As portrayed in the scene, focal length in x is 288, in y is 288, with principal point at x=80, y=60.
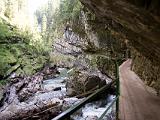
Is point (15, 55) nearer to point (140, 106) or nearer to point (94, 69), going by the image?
point (94, 69)

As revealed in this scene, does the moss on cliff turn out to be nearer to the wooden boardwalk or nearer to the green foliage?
the green foliage

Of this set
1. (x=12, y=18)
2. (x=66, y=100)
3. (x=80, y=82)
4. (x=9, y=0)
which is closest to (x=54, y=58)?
(x=12, y=18)

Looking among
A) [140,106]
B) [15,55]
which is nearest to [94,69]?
[15,55]

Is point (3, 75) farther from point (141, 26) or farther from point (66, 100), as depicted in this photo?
point (141, 26)

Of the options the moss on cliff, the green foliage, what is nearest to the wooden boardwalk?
the moss on cliff

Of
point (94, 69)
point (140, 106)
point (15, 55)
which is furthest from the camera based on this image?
point (15, 55)

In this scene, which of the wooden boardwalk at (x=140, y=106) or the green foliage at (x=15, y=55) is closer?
the wooden boardwalk at (x=140, y=106)

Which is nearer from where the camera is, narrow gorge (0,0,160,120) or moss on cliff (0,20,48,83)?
narrow gorge (0,0,160,120)

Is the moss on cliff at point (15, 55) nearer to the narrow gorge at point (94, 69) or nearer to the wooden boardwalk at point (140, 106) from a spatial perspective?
the narrow gorge at point (94, 69)

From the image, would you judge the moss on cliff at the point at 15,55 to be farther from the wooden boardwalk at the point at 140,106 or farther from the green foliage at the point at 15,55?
the wooden boardwalk at the point at 140,106

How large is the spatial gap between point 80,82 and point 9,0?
2862 cm

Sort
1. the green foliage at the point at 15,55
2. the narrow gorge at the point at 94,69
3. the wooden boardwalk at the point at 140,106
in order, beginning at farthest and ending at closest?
1. the green foliage at the point at 15,55
2. the wooden boardwalk at the point at 140,106
3. the narrow gorge at the point at 94,69

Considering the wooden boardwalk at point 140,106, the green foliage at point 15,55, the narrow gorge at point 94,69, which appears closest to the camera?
the narrow gorge at point 94,69

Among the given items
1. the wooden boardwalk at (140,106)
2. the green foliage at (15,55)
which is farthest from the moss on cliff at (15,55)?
the wooden boardwalk at (140,106)
